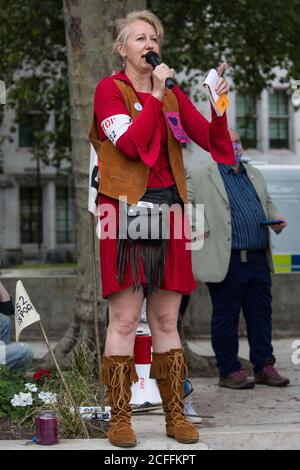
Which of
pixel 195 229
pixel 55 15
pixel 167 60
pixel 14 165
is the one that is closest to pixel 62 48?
pixel 55 15

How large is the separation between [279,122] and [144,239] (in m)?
30.3

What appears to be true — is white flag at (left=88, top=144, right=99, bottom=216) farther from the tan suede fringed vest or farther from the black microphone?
the black microphone

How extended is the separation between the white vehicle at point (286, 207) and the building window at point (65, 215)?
68.7ft

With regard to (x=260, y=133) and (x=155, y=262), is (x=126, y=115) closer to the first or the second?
(x=155, y=262)

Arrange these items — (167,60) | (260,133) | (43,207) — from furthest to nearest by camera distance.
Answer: (43,207) → (260,133) → (167,60)

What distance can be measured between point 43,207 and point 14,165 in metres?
2.28

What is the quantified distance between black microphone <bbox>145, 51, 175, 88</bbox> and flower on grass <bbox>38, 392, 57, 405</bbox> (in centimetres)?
194

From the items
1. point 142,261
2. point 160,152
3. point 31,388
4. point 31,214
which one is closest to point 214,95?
point 160,152

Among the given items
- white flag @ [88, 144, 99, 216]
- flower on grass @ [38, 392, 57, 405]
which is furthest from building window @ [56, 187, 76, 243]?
white flag @ [88, 144, 99, 216]

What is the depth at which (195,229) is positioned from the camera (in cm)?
709

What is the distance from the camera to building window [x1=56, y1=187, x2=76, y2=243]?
37.0 metres

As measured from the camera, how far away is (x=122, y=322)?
4703 mm

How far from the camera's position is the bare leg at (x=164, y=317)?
4.79 meters
